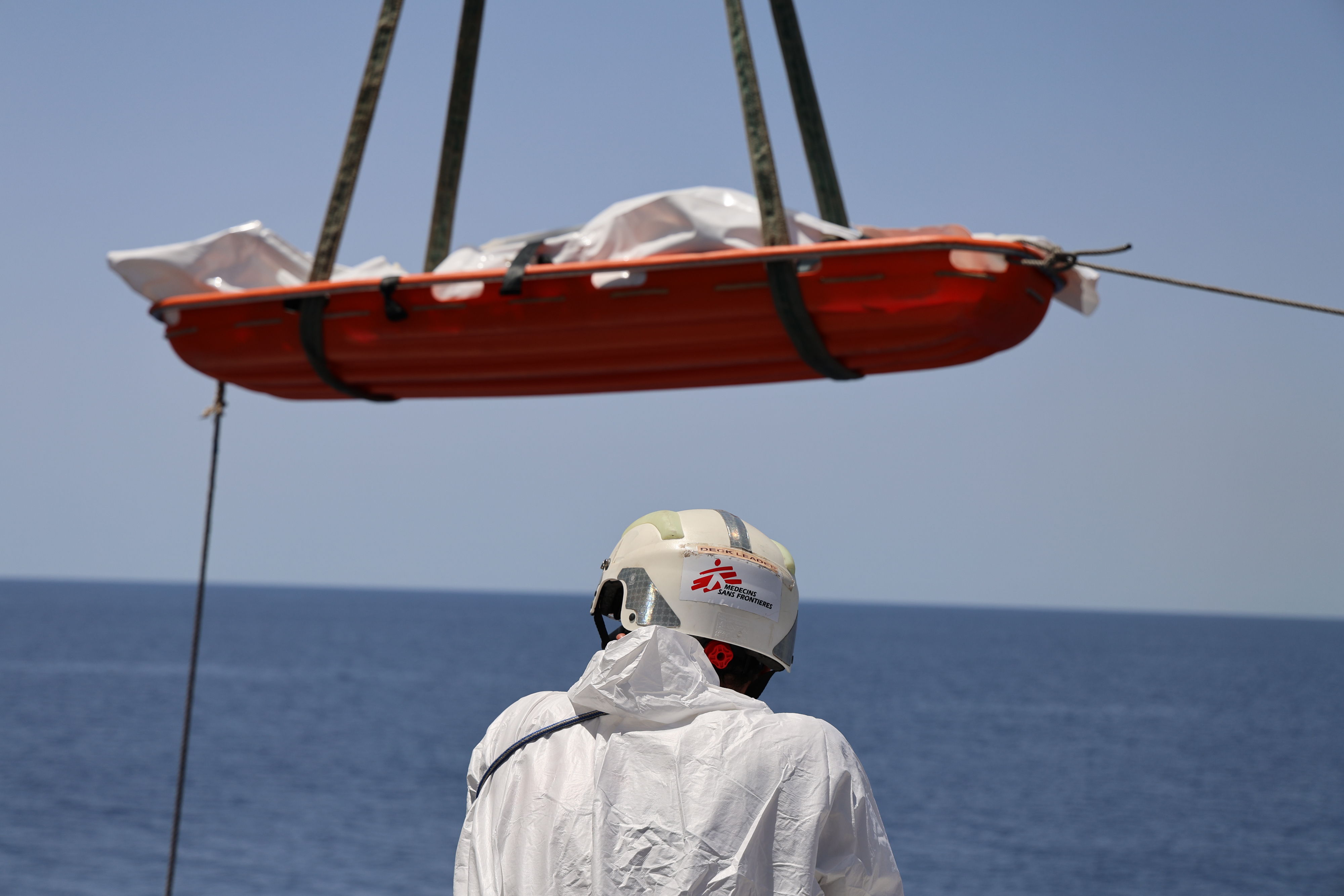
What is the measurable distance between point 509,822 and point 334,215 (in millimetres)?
2762

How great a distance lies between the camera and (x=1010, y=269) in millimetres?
3613

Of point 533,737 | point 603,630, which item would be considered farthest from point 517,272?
point 533,737

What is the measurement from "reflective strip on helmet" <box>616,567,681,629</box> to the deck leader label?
0.04 meters

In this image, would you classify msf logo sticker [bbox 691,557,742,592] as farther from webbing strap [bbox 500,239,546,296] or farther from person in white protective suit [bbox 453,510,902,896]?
webbing strap [bbox 500,239,546,296]

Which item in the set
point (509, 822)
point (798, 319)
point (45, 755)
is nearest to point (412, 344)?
point (798, 319)

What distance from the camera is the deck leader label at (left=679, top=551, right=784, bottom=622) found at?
7.28 feet

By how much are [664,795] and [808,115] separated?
2.66 meters

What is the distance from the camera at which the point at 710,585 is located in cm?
222

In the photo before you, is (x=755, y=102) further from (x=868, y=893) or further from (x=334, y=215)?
(x=868, y=893)

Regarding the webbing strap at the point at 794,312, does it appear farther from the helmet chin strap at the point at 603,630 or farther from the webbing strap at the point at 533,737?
the webbing strap at the point at 533,737

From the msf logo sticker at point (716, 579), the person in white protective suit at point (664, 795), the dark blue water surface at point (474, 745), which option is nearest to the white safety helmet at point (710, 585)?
the msf logo sticker at point (716, 579)

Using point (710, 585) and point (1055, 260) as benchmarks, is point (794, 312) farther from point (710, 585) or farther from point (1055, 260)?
point (710, 585)

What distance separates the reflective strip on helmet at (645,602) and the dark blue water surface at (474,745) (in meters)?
Answer: 32.1

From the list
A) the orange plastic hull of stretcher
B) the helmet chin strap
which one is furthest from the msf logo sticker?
the orange plastic hull of stretcher
